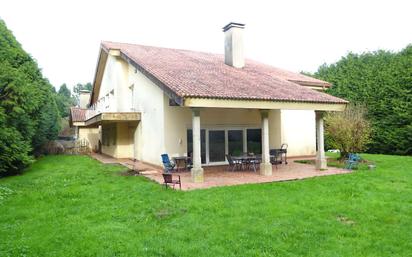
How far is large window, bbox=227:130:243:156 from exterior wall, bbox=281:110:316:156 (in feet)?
13.1

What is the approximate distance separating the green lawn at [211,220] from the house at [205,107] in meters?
3.00

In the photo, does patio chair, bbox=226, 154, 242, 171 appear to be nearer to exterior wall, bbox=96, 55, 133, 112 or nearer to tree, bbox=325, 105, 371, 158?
tree, bbox=325, 105, 371, 158

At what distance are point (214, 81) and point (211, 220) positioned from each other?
7.91m

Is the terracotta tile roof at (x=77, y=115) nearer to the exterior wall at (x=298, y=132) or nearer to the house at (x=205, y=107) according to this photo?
the house at (x=205, y=107)

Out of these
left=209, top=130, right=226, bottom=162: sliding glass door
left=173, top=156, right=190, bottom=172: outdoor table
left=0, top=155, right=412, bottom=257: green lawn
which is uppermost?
left=209, top=130, right=226, bottom=162: sliding glass door

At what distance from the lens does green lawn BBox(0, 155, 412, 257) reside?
5.80 metres

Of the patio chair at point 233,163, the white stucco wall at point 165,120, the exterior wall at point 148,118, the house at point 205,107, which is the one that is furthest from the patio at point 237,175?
the white stucco wall at point 165,120

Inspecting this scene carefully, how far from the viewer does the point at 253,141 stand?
18.2 meters

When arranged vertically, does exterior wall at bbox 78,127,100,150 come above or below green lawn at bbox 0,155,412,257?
above

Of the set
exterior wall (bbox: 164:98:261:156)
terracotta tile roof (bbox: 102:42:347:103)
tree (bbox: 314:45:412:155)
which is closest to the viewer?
terracotta tile roof (bbox: 102:42:347:103)

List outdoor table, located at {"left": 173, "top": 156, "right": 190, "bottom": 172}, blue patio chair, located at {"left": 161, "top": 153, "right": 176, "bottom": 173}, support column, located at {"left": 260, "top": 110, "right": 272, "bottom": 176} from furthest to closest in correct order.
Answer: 1. outdoor table, located at {"left": 173, "top": 156, "right": 190, "bottom": 172}
2. blue patio chair, located at {"left": 161, "top": 153, "right": 176, "bottom": 173}
3. support column, located at {"left": 260, "top": 110, "right": 272, "bottom": 176}

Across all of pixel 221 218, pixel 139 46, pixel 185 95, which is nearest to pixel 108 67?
pixel 139 46

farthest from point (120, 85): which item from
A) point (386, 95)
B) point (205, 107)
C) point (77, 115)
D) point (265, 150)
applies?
point (386, 95)

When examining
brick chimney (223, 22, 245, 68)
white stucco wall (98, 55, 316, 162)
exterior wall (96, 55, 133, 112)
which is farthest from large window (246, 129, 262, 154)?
exterior wall (96, 55, 133, 112)
